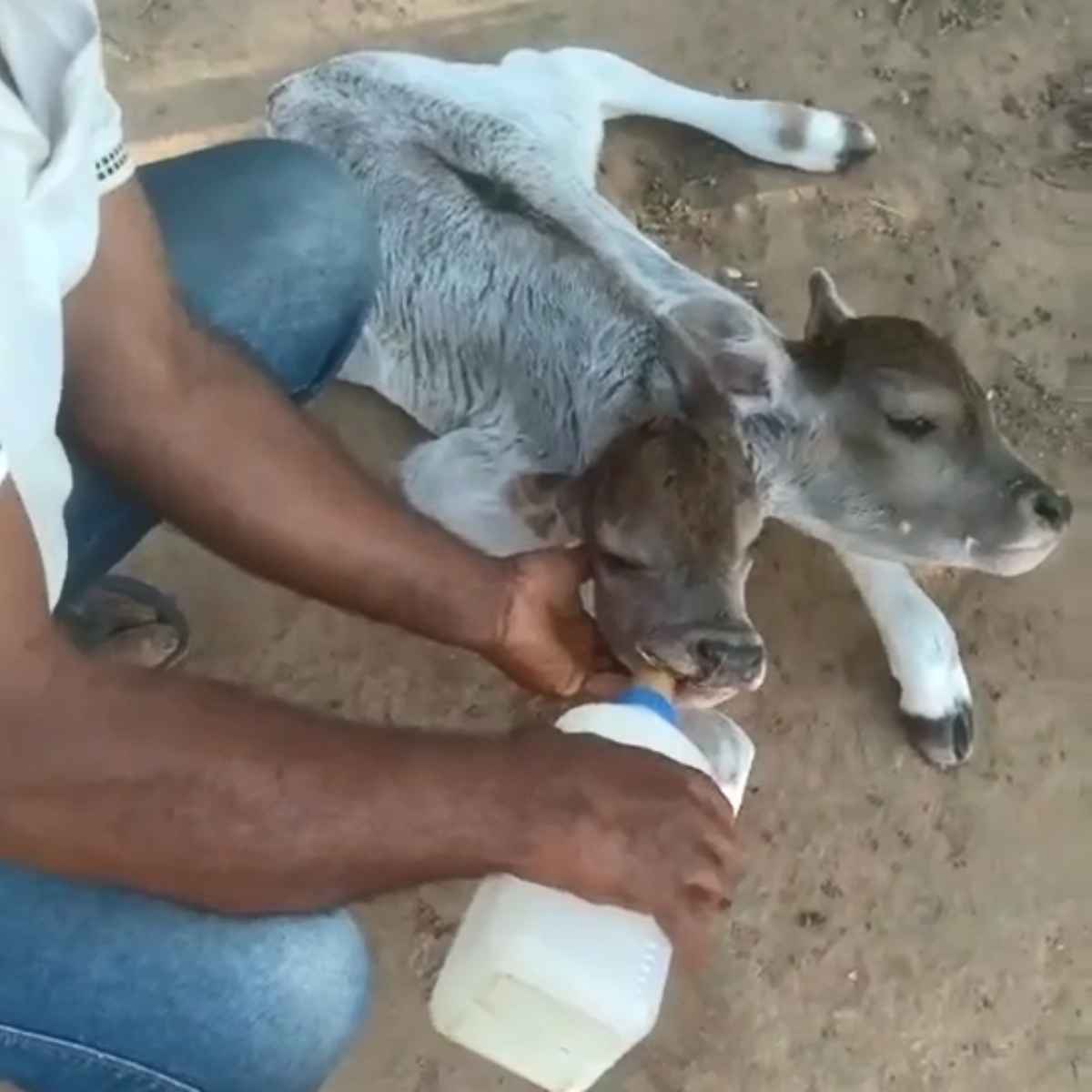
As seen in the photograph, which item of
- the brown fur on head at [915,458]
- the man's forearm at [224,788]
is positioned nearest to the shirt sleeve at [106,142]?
the man's forearm at [224,788]

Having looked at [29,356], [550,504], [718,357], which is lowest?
[550,504]

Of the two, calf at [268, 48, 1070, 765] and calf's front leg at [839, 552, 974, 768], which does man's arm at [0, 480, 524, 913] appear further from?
calf's front leg at [839, 552, 974, 768]

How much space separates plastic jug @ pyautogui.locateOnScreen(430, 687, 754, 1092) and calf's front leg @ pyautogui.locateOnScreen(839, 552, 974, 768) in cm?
77

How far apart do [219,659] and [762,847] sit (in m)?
0.70

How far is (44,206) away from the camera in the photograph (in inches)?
58.8

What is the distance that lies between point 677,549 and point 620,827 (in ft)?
1.89

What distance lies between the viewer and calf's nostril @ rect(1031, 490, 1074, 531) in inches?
84.2

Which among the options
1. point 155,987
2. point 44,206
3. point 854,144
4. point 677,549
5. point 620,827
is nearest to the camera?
point 620,827

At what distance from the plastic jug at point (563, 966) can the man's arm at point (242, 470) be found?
0.26m

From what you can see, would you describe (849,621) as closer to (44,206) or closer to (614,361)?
(614,361)

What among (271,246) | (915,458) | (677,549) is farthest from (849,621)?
(271,246)

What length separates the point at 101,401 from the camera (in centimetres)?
169

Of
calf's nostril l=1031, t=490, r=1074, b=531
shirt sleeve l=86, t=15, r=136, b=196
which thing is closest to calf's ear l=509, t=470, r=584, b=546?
calf's nostril l=1031, t=490, r=1074, b=531

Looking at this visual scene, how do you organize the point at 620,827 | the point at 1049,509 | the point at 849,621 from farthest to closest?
1. the point at 849,621
2. the point at 1049,509
3. the point at 620,827
